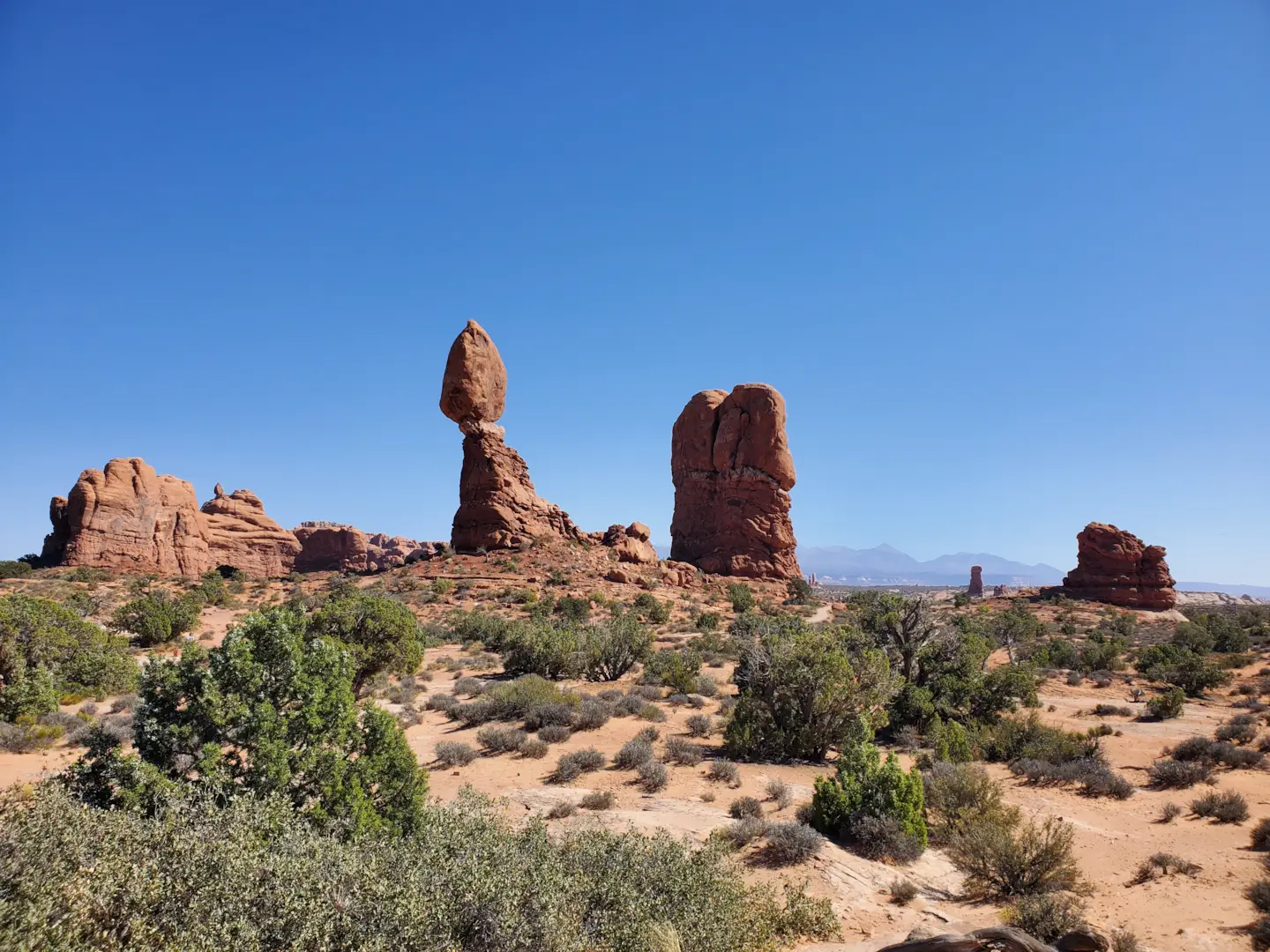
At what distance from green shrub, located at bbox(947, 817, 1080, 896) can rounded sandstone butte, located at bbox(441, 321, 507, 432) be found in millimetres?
40035

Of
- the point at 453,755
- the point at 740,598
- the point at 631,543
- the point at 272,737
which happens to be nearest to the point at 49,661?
the point at 453,755

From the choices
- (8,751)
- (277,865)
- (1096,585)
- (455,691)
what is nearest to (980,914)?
(277,865)

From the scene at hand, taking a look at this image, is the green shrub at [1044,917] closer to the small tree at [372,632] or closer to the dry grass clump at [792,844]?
the dry grass clump at [792,844]

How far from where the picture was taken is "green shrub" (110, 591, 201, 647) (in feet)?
68.3

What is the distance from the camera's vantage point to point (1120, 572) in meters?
52.8

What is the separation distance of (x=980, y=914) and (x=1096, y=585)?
60133 millimetres

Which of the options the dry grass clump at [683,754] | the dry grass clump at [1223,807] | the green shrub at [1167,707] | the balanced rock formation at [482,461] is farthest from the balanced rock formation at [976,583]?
the dry grass clump at [683,754]

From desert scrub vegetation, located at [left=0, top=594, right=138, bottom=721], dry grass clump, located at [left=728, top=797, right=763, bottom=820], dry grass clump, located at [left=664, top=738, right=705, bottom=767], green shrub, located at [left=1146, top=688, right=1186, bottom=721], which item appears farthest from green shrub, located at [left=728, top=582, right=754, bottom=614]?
desert scrub vegetation, located at [left=0, top=594, right=138, bottom=721]

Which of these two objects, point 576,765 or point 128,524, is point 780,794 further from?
point 128,524

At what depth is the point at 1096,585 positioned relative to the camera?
53.8 metres

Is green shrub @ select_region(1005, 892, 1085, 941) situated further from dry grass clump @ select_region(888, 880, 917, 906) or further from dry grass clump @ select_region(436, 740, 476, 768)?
dry grass clump @ select_region(436, 740, 476, 768)

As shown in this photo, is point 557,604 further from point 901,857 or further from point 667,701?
point 901,857

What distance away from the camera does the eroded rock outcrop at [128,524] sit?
42.7 meters

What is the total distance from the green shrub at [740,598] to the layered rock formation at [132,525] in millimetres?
41150
